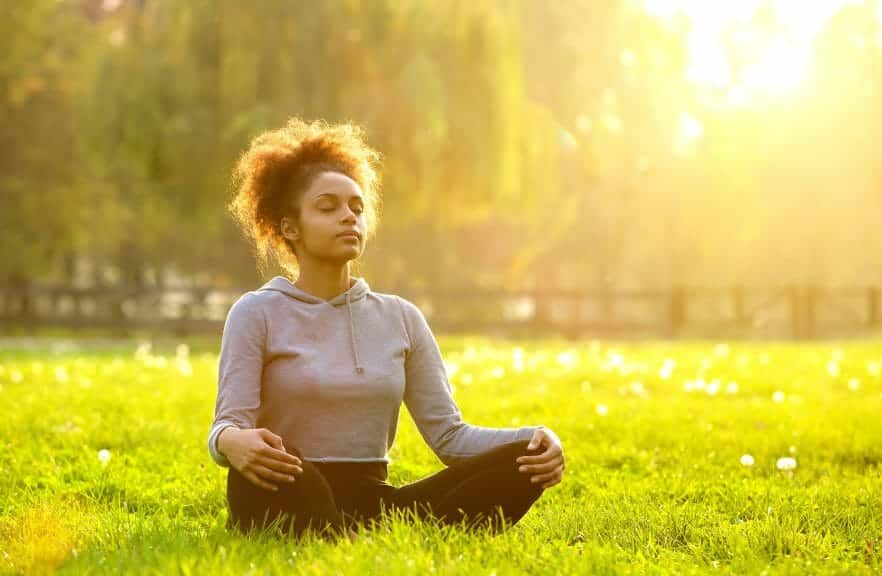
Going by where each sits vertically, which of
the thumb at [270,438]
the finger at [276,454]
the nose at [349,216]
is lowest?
the finger at [276,454]

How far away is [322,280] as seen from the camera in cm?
421

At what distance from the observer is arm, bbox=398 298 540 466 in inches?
165

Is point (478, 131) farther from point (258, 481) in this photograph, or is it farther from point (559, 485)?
point (258, 481)

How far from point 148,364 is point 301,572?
1057cm

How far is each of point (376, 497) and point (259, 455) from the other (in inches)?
29.7

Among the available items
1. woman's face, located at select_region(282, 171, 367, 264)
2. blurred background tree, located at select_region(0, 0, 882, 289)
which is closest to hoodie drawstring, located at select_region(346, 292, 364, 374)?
woman's face, located at select_region(282, 171, 367, 264)

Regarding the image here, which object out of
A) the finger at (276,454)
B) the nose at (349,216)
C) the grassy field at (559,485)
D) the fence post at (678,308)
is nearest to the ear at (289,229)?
the nose at (349,216)

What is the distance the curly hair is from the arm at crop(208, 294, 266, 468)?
41 centimetres

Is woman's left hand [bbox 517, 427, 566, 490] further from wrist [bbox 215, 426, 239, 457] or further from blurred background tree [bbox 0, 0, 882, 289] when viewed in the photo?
blurred background tree [bbox 0, 0, 882, 289]

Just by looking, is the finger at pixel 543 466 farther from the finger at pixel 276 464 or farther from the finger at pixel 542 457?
the finger at pixel 276 464

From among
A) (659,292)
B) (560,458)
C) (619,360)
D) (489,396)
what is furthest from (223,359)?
(659,292)

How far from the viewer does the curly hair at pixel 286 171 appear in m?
4.25

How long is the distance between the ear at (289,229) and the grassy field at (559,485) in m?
1.15

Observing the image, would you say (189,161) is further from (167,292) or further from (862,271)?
(862,271)
